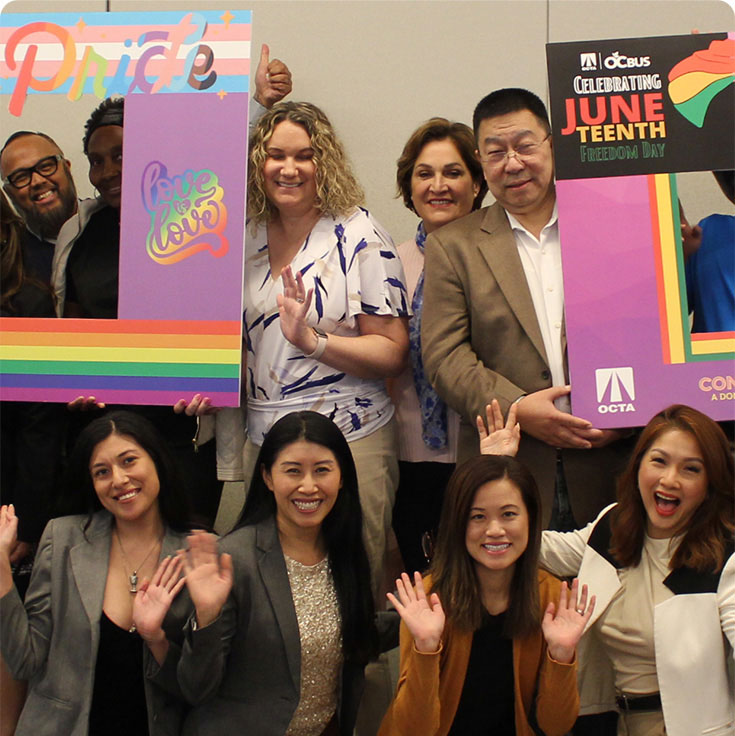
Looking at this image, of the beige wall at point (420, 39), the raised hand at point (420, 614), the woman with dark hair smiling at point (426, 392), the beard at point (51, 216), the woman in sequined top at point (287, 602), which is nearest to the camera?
the raised hand at point (420, 614)

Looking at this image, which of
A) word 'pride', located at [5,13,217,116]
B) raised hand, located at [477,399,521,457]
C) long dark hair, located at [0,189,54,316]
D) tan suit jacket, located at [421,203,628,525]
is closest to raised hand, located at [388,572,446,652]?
raised hand, located at [477,399,521,457]

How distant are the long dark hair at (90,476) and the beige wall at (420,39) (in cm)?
139

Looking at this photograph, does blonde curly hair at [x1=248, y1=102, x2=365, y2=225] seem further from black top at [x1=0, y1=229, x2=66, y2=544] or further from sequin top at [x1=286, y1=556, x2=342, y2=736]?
sequin top at [x1=286, y1=556, x2=342, y2=736]

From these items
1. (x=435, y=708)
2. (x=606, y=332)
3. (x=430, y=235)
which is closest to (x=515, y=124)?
(x=430, y=235)

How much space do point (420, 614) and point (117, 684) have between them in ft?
2.60

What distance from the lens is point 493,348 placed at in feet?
8.92

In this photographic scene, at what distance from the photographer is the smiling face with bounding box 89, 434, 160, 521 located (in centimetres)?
253

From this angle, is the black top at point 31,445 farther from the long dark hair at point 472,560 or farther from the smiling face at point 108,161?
the long dark hair at point 472,560

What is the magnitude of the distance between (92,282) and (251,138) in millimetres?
626

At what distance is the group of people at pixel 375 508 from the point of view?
2357 millimetres

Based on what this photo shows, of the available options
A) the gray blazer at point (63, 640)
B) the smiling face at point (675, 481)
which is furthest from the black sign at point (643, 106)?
the gray blazer at point (63, 640)

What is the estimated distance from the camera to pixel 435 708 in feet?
7.45

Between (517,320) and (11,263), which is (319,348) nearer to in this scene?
(517,320)

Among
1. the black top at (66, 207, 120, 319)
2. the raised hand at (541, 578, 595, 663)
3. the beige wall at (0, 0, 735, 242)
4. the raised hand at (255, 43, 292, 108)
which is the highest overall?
the beige wall at (0, 0, 735, 242)
